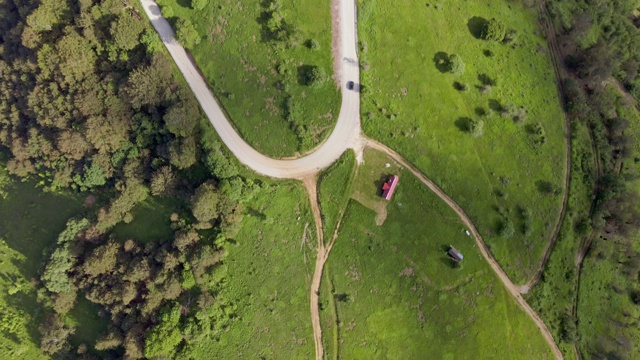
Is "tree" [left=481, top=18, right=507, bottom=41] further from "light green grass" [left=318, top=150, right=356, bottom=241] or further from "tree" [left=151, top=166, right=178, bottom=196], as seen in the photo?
"tree" [left=151, top=166, right=178, bottom=196]

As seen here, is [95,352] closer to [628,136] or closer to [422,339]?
[422,339]

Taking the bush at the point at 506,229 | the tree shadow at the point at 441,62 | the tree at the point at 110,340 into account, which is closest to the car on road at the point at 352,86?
the tree shadow at the point at 441,62

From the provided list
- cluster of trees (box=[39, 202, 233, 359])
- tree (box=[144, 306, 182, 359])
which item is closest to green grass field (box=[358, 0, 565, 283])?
cluster of trees (box=[39, 202, 233, 359])

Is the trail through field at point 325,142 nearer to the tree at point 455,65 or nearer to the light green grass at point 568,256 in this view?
the tree at point 455,65

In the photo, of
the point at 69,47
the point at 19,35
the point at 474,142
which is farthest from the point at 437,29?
the point at 19,35

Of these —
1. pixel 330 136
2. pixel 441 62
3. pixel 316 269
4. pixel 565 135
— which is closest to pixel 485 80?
pixel 441 62
